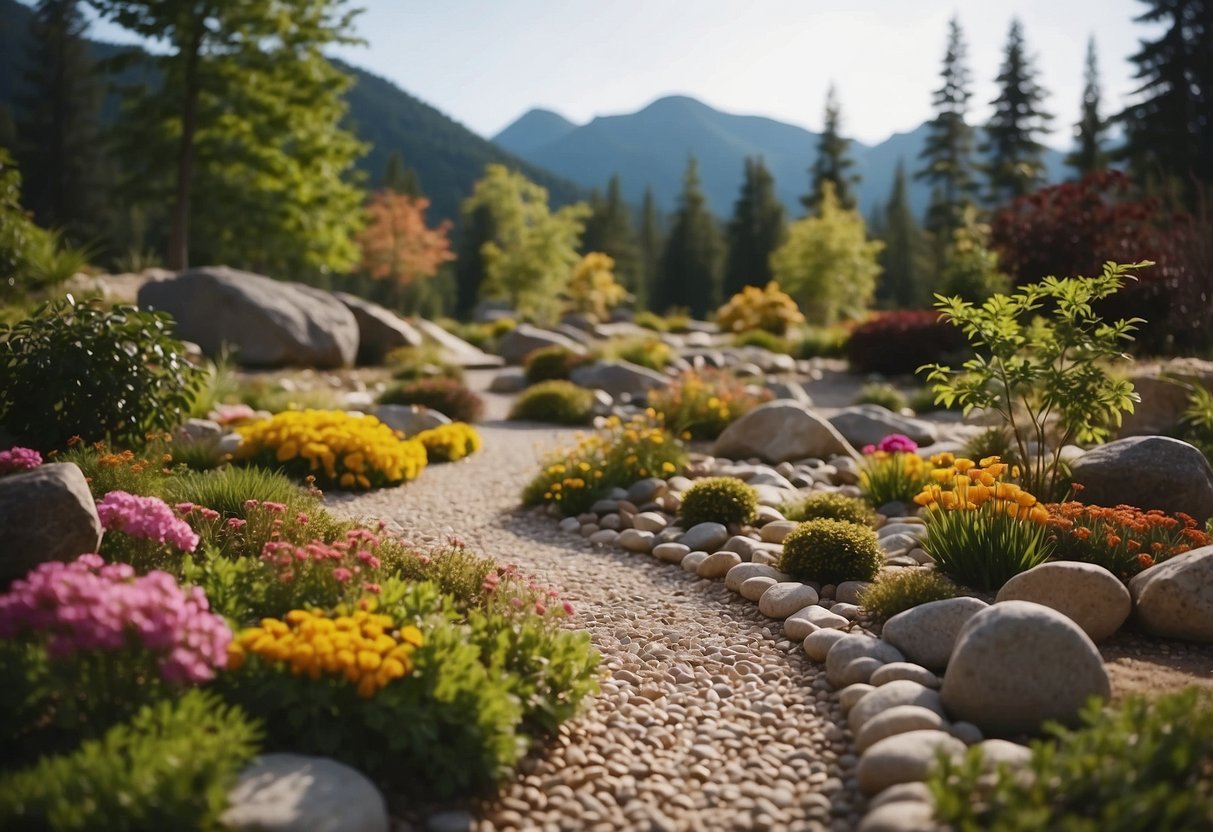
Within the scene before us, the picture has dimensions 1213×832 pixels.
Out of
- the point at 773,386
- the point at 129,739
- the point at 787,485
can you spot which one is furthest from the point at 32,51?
the point at 129,739

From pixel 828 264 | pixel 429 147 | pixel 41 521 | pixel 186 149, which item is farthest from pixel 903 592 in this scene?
pixel 429 147

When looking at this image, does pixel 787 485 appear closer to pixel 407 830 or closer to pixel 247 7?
pixel 407 830

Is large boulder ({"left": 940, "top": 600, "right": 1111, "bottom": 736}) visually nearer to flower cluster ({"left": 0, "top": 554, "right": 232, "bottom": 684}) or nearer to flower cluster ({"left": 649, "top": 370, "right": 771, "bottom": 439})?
flower cluster ({"left": 0, "top": 554, "right": 232, "bottom": 684})

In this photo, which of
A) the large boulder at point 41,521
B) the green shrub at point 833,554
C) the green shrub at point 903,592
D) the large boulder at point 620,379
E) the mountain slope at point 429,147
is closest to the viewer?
the large boulder at point 41,521

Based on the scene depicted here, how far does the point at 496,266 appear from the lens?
3011 centimetres

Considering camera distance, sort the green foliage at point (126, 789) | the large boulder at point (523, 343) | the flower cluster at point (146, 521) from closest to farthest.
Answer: the green foliage at point (126, 789) < the flower cluster at point (146, 521) < the large boulder at point (523, 343)

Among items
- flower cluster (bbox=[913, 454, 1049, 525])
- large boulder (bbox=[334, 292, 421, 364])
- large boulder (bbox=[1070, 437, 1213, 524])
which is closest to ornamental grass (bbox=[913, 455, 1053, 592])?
flower cluster (bbox=[913, 454, 1049, 525])

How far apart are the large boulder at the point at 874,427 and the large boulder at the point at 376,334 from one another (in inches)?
422

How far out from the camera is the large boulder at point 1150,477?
5953 millimetres

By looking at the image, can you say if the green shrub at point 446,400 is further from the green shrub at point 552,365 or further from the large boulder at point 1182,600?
the large boulder at point 1182,600

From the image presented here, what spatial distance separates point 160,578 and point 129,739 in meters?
0.59

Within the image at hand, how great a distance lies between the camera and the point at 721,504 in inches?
277

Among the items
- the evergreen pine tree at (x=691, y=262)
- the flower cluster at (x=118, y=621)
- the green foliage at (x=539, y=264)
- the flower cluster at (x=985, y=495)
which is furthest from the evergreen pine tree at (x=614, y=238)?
the flower cluster at (x=118, y=621)

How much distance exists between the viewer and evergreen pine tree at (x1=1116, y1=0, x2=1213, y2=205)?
25797 millimetres
